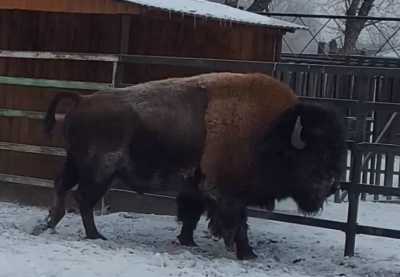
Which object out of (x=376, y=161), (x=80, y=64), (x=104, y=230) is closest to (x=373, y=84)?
(x=376, y=161)

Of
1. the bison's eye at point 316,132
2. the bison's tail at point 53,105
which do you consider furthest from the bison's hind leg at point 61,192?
the bison's eye at point 316,132

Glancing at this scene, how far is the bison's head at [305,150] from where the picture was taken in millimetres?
7695

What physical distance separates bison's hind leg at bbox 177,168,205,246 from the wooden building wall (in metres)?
2.52

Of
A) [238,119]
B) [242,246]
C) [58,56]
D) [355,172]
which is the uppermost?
[58,56]

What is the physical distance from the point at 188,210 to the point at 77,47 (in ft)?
10.7

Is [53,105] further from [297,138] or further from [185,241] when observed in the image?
[297,138]

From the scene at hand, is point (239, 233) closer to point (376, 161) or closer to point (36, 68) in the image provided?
point (36, 68)

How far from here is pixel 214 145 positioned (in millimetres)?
7809

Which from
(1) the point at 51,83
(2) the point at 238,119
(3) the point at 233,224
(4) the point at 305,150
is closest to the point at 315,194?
(4) the point at 305,150

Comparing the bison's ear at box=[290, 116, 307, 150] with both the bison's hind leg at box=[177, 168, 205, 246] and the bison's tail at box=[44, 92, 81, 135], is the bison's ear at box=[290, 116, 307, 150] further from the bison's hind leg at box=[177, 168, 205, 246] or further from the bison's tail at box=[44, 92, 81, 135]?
the bison's tail at box=[44, 92, 81, 135]

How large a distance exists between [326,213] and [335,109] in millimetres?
3101

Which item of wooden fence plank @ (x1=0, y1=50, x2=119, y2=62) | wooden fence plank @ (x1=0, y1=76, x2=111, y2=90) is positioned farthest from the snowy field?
wooden fence plank @ (x1=0, y1=50, x2=119, y2=62)

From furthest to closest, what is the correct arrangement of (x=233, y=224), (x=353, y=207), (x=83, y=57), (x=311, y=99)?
(x=83, y=57) → (x=311, y=99) → (x=353, y=207) → (x=233, y=224)

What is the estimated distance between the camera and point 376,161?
13055mm
